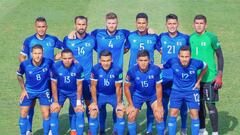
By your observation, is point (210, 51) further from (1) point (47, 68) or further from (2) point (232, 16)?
(2) point (232, 16)

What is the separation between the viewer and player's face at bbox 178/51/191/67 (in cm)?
1078

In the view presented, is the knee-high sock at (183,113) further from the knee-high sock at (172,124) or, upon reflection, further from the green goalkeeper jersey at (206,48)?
the green goalkeeper jersey at (206,48)

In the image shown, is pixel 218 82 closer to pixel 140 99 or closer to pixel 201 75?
pixel 201 75

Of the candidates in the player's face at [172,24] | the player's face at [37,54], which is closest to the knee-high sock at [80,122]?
the player's face at [37,54]

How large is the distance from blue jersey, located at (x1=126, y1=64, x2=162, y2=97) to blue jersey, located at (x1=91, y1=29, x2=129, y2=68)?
93cm

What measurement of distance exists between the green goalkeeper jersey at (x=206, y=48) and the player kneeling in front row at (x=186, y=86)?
32cm

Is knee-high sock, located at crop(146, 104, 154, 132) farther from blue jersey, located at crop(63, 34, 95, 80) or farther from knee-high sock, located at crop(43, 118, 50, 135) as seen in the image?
knee-high sock, located at crop(43, 118, 50, 135)

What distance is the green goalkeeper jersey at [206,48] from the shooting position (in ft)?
37.2

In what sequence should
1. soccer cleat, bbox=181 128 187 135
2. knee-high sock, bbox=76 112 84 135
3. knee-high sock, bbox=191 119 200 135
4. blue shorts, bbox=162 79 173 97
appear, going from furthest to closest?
soccer cleat, bbox=181 128 187 135 → blue shorts, bbox=162 79 173 97 → knee-high sock, bbox=76 112 84 135 → knee-high sock, bbox=191 119 200 135

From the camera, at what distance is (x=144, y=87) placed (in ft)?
36.6

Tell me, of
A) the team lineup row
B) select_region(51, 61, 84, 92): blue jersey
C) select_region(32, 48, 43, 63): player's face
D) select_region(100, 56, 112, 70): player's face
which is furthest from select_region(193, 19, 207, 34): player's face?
select_region(32, 48, 43, 63): player's face

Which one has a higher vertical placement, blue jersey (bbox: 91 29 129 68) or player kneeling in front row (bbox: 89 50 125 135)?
blue jersey (bbox: 91 29 129 68)

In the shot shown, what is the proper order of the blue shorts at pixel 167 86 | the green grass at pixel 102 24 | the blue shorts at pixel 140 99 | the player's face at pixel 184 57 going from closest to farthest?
1. the player's face at pixel 184 57
2. the blue shorts at pixel 140 99
3. the blue shorts at pixel 167 86
4. the green grass at pixel 102 24

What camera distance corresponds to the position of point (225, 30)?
19.5 metres
